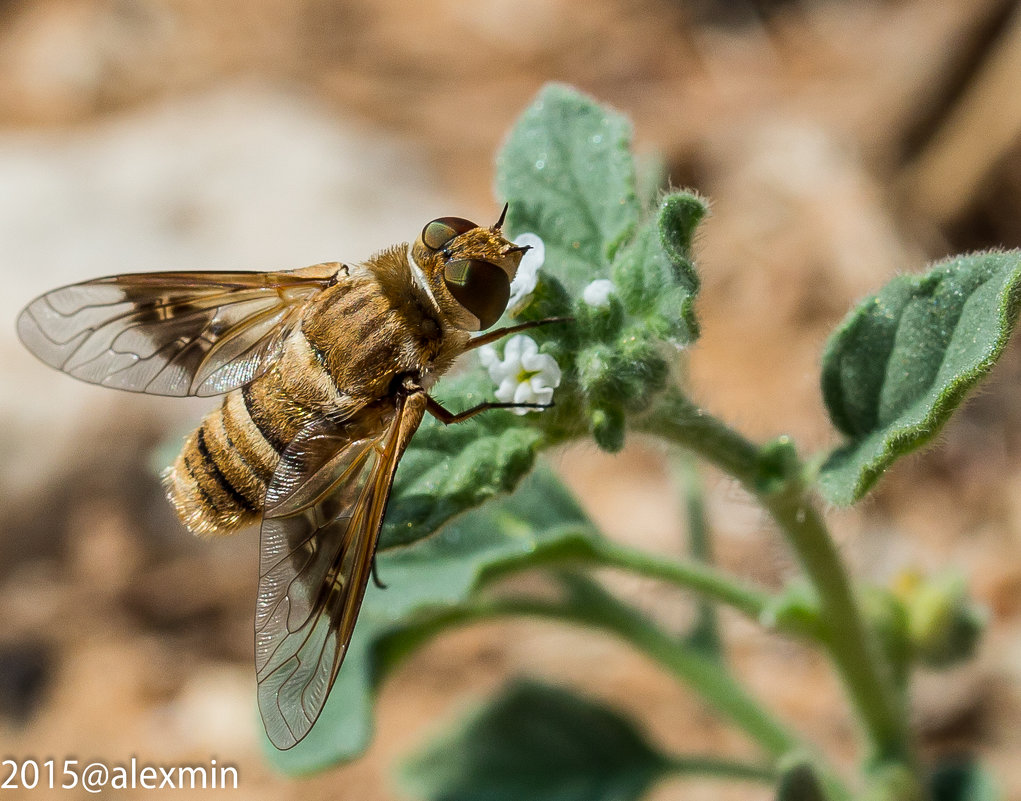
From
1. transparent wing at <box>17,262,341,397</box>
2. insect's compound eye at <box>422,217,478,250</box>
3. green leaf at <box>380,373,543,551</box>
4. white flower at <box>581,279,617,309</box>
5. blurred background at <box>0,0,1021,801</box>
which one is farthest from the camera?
blurred background at <box>0,0,1021,801</box>

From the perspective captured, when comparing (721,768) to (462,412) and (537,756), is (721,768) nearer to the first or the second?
(537,756)

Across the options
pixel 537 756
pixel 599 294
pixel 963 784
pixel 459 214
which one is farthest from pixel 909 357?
pixel 459 214

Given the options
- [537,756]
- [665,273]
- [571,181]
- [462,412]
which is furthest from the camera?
[537,756]

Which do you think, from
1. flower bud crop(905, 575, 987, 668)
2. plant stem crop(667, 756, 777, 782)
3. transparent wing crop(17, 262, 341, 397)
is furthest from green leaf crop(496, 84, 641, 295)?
plant stem crop(667, 756, 777, 782)

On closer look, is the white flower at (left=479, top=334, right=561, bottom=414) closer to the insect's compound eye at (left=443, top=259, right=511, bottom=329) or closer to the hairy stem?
the insect's compound eye at (left=443, top=259, right=511, bottom=329)

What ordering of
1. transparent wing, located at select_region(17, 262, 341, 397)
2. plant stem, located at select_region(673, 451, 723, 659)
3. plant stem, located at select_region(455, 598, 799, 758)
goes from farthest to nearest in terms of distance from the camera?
plant stem, located at select_region(673, 451, 723, 659) → plant stem, located at select_region(455, 598, 799, 758) → transparent wing, located at select_region(17, 262, 341, 397)

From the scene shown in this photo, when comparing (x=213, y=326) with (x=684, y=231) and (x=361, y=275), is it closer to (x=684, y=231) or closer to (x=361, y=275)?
(x=361, y=275)

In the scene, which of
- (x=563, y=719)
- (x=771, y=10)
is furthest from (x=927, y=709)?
(x=771, y=10)

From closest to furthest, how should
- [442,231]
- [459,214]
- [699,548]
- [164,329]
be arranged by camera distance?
[442,231]
[164,329]
[699,548]
[459,214]
